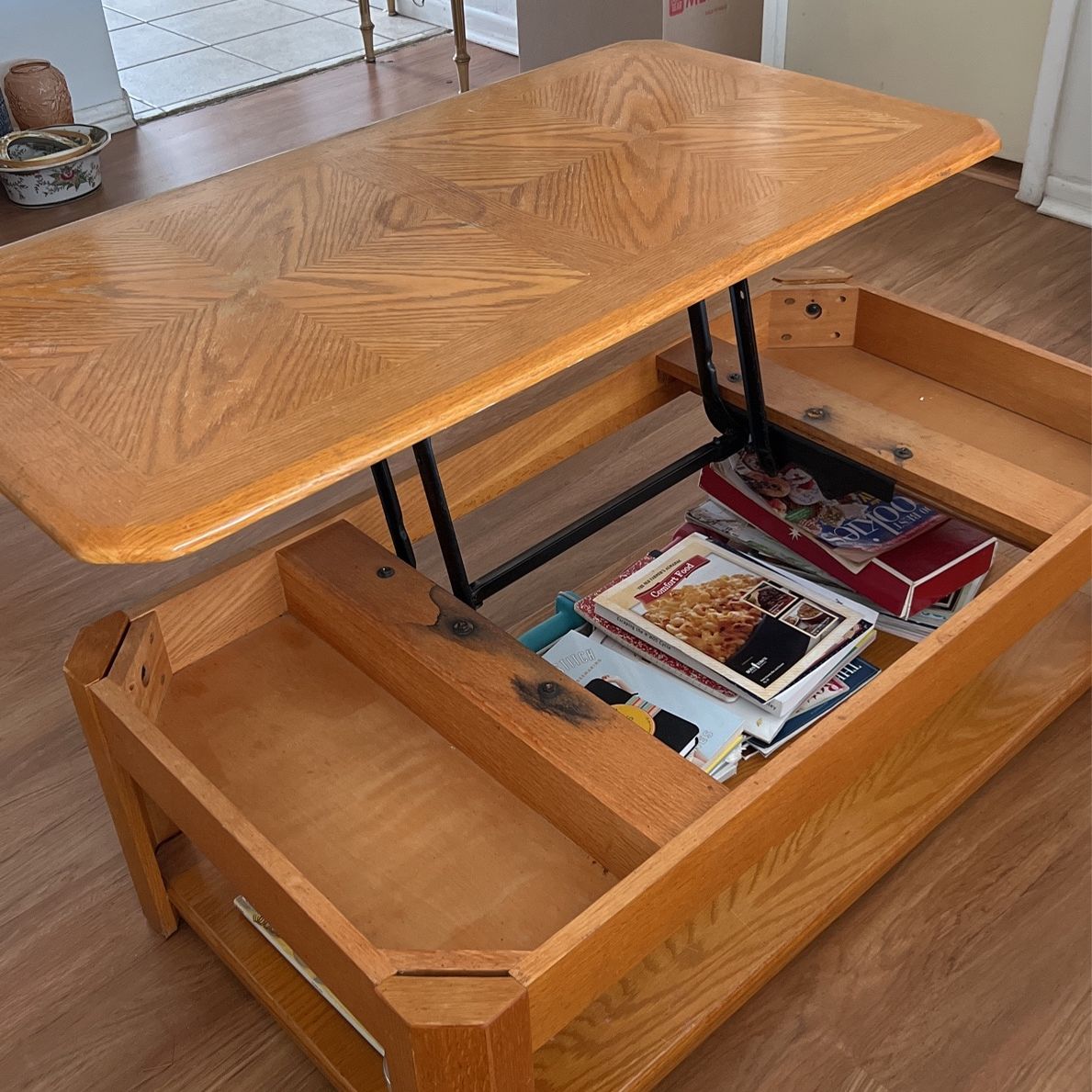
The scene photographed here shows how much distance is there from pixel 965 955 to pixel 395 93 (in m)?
3.41

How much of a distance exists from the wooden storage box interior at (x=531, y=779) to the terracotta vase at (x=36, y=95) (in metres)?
2.47

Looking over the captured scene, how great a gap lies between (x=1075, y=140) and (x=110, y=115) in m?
2.77

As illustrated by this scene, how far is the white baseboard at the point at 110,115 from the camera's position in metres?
3.81

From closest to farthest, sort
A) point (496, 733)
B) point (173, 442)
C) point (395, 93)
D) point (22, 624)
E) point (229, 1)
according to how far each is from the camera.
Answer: point (173, 442)
point (496, 733)
point (22, 624)
point (395, 93)
point (229, 1)

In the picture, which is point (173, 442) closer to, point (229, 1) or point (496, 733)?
point (496, 733)

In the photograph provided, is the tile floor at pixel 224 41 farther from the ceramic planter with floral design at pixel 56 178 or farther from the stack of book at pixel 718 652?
the stack of book at pixel 718 652

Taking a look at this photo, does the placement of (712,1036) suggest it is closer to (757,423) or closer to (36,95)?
(757,423)

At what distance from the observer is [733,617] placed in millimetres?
1512

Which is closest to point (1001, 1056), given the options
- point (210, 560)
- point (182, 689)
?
point (182, 689)

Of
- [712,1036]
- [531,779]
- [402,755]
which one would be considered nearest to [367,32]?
[402,755]

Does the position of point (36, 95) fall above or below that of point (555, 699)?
below

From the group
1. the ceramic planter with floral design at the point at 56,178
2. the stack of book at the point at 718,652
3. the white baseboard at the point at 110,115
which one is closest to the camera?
the stack of book at the point at 718,652

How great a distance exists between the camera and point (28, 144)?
133 inches

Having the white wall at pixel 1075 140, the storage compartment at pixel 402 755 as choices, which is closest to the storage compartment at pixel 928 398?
the storage compartment at pixel 402 755
